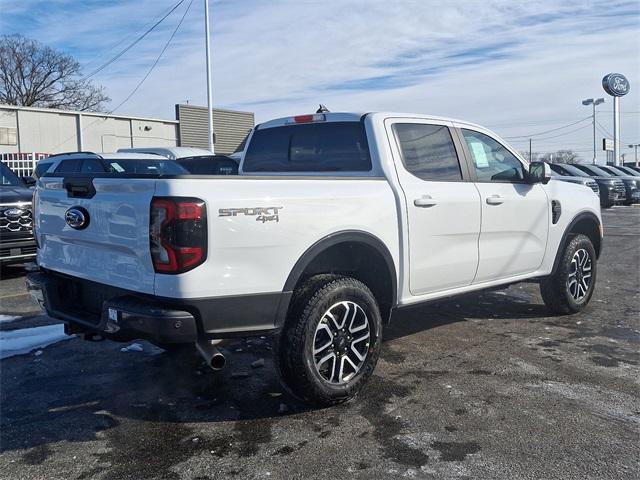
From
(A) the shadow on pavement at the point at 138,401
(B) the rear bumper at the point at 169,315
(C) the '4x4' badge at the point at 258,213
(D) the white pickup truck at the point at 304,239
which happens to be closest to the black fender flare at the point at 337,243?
(D) the white pickup truck at the point at 304,239

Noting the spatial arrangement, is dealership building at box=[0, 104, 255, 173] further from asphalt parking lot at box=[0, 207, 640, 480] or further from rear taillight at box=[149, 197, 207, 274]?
rear taillight at box=[149, 197, 207, 274]

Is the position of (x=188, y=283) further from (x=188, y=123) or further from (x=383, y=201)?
(x=188, y=123)

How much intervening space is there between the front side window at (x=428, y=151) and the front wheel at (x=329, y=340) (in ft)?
3.80

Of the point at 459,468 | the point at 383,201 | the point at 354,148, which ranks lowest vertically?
the point at 459,468

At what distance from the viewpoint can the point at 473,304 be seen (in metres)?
6.88

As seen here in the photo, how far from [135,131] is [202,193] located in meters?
29.3

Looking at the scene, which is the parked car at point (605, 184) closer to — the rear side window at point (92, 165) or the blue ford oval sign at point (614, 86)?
the rear side window at point (92, 165)

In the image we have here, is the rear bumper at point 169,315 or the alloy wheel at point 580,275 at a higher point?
the rear bumper at point 169,315

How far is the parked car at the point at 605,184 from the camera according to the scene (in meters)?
20.7

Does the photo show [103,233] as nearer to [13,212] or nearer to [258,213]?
[258,213]

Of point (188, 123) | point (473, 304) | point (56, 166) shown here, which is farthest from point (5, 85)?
point (473, 304)

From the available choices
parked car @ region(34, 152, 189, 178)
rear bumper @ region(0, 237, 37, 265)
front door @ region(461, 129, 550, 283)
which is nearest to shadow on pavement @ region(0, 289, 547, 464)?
front door @ region(461, 129, 550, 283)

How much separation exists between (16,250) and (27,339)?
325 centimetres

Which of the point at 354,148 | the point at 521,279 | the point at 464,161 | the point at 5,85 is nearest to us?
the point at 354,148
